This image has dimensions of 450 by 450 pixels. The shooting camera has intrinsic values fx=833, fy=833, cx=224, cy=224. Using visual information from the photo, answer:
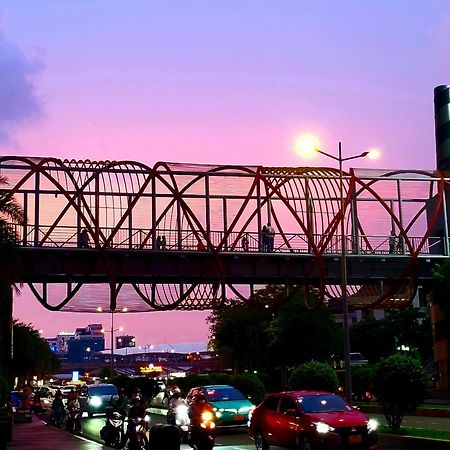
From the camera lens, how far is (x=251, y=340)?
70.2 meters

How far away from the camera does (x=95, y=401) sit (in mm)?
45375

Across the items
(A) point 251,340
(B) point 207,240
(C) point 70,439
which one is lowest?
(C) point 70,439

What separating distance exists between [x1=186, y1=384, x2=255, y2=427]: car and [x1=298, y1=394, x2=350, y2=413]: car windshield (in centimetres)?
728

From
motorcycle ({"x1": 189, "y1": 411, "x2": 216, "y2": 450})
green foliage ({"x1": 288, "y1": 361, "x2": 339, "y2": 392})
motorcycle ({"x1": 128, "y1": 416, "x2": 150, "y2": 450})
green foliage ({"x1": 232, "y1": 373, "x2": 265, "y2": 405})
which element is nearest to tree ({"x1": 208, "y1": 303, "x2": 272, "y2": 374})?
green foliage ({"x1": 232, "y1": 373, "x2": 265, "y2": 405})

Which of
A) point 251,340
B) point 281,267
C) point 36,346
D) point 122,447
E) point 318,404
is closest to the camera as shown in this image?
point 318,404

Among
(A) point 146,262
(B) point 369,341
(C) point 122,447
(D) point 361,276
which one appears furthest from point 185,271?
(B) point 369,341

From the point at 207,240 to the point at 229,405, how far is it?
1791 centimetres

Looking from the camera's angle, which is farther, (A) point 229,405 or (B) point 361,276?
(B) point 361,276

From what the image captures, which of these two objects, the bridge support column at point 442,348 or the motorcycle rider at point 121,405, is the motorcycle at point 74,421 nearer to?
the motorcycle rider at point 121,405

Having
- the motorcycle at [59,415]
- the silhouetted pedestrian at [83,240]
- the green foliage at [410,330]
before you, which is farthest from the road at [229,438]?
the green foliage at [410,330]

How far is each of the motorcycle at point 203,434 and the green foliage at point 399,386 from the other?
21.5 feet

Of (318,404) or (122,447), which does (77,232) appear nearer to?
(122,447)

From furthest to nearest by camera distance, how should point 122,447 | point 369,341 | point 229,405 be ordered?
point 369,341, point 229,405, point 122,447

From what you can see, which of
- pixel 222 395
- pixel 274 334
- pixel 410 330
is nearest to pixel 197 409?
pixel 222 395
